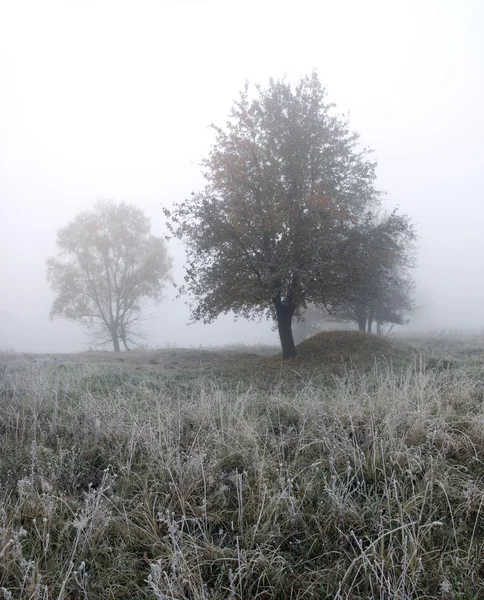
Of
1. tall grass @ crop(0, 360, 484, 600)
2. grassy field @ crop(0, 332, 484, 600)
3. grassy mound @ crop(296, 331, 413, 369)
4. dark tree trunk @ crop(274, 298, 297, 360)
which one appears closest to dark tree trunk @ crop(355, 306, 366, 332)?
grassy mound @ crop(296, 331, 413, 369)

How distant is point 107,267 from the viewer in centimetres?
2862

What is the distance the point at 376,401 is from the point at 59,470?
12.7ft

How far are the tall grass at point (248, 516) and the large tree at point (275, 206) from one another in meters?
9.02

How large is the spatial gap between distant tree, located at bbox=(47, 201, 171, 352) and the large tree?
16.1 meters

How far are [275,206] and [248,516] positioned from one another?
465 inches

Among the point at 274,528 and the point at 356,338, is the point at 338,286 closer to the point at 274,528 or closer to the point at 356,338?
the point at 356,338

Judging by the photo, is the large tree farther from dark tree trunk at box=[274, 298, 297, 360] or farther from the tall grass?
the tall grass

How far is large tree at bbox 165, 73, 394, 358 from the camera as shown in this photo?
516 inches

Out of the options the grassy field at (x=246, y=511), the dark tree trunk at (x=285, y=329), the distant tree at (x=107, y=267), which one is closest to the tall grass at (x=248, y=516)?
the grassy field at (x=246, y=511)

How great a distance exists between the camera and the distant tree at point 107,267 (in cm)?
2803

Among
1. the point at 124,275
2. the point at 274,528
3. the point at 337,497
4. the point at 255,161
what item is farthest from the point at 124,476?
the point at 124,275

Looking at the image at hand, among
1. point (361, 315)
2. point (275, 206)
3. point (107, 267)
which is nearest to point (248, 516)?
point (275, 206)

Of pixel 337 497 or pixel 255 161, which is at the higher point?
A: pixel 255 161

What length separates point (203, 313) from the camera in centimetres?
1420
